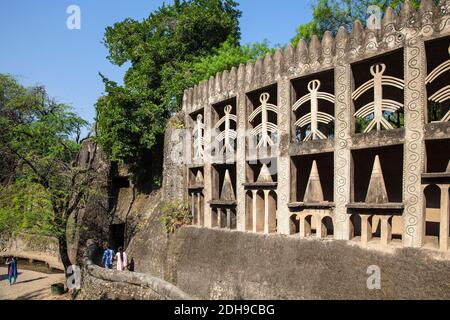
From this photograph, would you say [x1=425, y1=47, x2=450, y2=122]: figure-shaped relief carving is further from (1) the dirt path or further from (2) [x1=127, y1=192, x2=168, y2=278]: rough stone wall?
(1) the dirt path

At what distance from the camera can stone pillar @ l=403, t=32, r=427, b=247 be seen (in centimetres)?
698

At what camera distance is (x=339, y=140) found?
330 inches

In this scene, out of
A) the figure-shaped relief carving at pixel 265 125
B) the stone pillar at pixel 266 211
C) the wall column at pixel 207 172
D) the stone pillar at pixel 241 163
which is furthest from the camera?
the wall column at pixel 207 172

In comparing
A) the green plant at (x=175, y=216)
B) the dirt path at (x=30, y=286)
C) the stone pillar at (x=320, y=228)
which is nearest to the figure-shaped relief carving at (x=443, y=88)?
the stone pillar at (x=320, y=228)

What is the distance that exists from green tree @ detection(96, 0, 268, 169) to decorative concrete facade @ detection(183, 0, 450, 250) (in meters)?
4.09

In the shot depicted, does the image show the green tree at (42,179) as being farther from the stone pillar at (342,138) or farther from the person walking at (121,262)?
the stone pillar at (342,138)

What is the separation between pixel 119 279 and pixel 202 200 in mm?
3892

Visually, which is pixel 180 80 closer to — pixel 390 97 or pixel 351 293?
pixel 390 97

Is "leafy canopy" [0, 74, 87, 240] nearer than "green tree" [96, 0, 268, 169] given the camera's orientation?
Yes

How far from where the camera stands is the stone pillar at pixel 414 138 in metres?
6.98

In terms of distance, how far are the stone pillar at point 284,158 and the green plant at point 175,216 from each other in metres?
4.81

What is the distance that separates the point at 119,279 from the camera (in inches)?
503

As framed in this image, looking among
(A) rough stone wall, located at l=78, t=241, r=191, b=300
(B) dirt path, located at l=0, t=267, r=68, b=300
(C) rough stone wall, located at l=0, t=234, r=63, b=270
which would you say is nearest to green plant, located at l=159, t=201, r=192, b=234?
(A) rough stone wall, located at l=78, t=241, r=191, b=300
